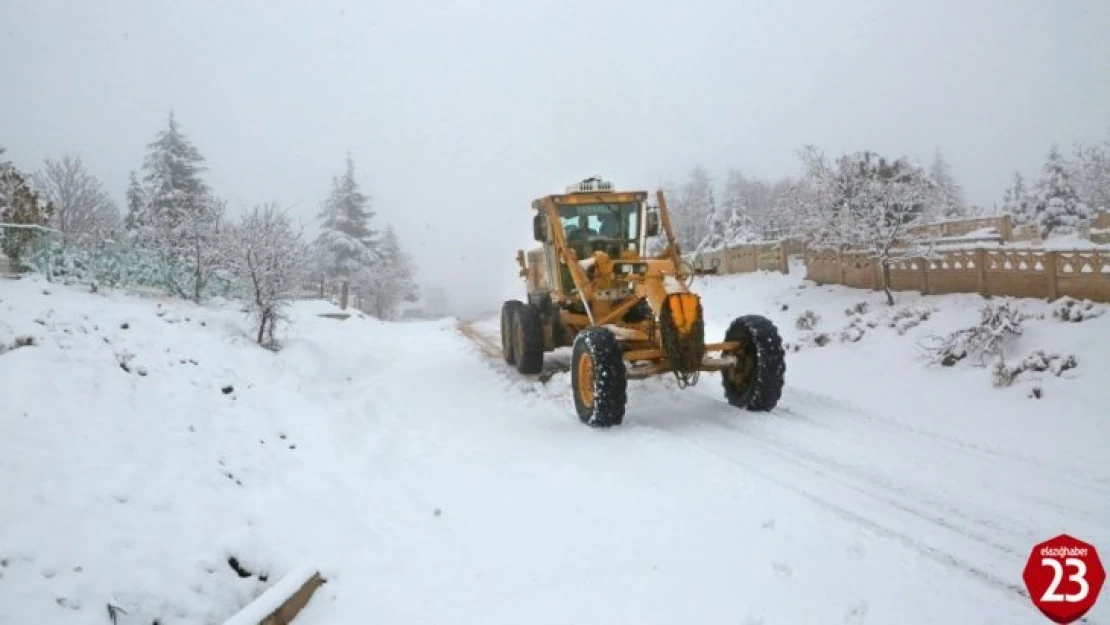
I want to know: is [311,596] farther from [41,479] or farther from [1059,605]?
[1059,605]

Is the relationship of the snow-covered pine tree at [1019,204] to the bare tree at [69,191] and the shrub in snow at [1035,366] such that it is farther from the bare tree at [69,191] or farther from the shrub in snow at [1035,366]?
the bare tree at [69,191]

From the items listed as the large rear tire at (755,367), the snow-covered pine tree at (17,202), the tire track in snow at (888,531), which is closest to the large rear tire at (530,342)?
the large rear tire at (755,367)

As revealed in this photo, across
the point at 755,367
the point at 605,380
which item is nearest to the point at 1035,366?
the point at 755,367

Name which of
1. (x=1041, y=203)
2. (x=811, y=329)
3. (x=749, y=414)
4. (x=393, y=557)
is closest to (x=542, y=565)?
(x=393, y=557)

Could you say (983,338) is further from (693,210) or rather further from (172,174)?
(693,210)

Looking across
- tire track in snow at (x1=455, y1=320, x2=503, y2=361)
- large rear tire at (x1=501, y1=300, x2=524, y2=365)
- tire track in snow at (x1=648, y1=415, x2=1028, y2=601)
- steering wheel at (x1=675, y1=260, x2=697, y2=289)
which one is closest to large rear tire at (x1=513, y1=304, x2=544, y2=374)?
large rear tire at (x1=501, y1=300, x2=524, y2=365)

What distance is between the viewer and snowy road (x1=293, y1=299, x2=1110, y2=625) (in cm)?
383

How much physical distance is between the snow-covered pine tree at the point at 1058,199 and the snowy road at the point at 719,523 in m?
34.7

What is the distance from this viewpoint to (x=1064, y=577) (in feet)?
13.3

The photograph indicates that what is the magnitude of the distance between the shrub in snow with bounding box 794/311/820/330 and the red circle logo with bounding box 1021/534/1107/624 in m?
10.9

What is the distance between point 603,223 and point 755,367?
147 inches

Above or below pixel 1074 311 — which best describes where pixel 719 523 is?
below

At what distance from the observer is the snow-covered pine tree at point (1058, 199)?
34.1 metres

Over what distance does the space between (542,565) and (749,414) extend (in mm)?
4473
